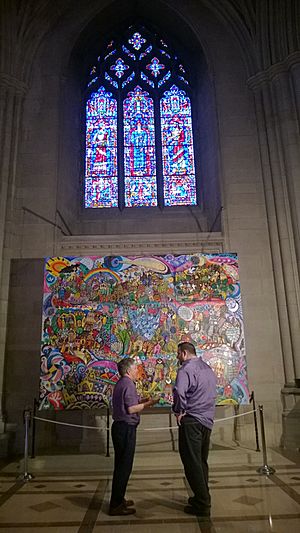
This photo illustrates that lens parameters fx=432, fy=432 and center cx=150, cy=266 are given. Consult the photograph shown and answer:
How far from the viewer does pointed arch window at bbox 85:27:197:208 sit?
10.6m

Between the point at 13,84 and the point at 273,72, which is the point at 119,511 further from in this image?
the point at 273,72

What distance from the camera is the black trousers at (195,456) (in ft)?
12.1

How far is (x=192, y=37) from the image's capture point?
35.9ft

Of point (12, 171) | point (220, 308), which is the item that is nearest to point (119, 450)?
point (220, 308)

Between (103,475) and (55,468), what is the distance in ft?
3.05

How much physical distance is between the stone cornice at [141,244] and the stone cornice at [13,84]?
3711 millimetres

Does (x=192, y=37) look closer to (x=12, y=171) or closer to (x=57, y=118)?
(x=57, y=118)

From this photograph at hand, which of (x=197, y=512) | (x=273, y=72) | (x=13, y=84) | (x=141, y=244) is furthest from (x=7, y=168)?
(x=197, y=512)

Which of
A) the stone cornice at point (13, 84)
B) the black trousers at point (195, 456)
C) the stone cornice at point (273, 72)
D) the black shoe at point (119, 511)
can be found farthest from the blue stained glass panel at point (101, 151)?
the black shoe at point (119, 511)

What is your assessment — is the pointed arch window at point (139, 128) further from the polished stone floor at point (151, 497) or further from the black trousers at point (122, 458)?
the black trousers at point (122, 458)

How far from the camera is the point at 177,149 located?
10.9 meters

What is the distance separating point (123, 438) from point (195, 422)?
0.66 meters

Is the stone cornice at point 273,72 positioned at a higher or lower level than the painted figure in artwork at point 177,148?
higher

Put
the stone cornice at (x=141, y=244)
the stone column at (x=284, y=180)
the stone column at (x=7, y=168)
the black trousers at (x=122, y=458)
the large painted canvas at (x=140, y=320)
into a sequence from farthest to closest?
the stone cornice at (x=141, y=244)
the stone column at (x=7, y=168)
the stone column at (x=284, y=180)
the large painted canvas at (x=140, y=320)
the black trousers at (x=122, y=458)
